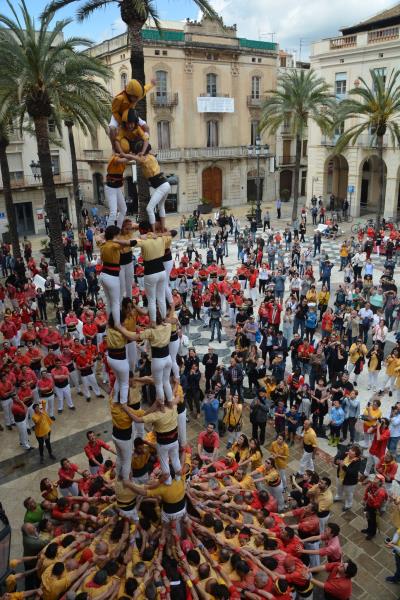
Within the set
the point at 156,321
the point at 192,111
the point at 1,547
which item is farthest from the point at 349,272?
the point at 192,111

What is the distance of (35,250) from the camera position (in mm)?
31234

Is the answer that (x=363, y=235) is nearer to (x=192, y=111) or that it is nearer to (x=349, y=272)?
(x=349, y=272)

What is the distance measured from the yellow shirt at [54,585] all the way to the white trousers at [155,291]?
3.87 meters

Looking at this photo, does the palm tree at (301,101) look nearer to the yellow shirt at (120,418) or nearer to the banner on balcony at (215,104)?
the banner on balcony at (215,104)

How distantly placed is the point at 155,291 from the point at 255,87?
40.2 metres

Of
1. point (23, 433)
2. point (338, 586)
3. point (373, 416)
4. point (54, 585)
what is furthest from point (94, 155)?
point (338, 586)

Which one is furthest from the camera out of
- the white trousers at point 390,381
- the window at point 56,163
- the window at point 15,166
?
the window at point 56,163

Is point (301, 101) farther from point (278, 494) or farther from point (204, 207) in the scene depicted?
point (278, 494)

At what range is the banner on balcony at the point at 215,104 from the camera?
3928 centimetres

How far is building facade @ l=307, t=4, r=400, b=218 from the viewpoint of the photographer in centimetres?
3297

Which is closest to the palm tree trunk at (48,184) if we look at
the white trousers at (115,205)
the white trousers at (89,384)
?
the white trousers at (89,384)

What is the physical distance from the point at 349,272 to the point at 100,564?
1620cm

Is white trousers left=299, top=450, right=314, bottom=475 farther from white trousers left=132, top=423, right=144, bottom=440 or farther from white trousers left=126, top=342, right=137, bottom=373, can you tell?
white trousers left=126, top=342, right=137, bottom=373

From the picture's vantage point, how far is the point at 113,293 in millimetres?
6996
